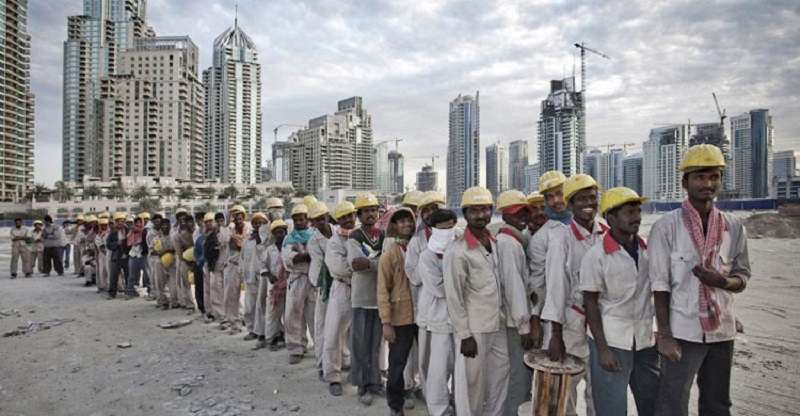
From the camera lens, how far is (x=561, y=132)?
3344 inches

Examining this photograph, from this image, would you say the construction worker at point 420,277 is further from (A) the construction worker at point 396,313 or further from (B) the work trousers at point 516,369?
(B) the work trousers at point 516,369

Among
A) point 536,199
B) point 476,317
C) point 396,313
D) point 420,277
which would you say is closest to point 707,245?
point 476,317

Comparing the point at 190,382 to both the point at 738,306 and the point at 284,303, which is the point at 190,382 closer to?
the point at 284,303

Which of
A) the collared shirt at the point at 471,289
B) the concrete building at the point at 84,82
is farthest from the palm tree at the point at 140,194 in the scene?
the collared shirt at the point at 471,289

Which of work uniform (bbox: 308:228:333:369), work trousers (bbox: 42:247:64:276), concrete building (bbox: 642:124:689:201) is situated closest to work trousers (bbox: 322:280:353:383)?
work uniform (bbox: 308:228:333:369)

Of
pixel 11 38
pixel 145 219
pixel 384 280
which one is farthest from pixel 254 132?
pixel 384 280

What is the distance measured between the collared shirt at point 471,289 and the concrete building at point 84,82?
11148cm

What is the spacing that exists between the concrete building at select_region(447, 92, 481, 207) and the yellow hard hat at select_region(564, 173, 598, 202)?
352 feet

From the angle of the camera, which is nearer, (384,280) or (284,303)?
(384,280)

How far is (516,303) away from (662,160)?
296 ft

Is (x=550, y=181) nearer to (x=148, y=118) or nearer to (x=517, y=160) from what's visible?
(x=148, y=118)

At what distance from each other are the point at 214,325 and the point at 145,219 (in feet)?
13.4

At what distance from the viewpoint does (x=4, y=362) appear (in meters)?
5.70

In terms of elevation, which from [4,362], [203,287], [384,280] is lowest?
[4,362]
